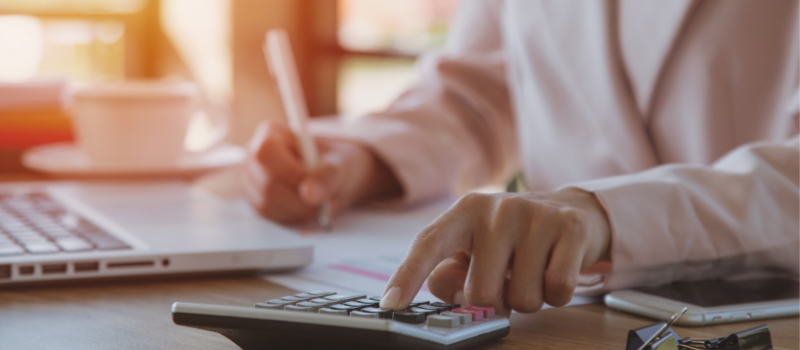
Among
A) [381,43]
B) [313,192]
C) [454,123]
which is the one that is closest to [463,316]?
[313,192]

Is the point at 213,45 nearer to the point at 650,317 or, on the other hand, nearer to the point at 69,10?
the point at 69,10

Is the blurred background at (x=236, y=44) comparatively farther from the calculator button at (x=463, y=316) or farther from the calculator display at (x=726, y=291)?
the calculator button at (x=463, y=316)

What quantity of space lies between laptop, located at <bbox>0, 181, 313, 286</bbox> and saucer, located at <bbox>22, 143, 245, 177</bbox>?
128mm

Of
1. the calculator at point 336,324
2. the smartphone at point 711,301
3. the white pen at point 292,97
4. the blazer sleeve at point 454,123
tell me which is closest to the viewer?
the calculator at point 336,324

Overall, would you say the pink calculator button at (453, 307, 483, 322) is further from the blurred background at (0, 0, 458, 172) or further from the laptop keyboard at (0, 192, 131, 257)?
the blurred background at (0, 0, 458, 172)

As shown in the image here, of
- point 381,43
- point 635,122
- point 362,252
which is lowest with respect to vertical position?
point 362,252

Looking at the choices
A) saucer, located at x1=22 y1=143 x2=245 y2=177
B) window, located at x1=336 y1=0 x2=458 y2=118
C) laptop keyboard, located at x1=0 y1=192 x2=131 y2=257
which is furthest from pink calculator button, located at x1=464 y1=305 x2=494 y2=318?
window, located at x1=336 y1=0 x2=458 y2=118

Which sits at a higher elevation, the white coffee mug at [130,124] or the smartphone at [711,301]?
the white coffee mug at [130,124]

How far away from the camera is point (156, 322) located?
0.43 m

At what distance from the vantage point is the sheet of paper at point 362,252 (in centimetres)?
53

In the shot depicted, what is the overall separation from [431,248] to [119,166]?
640 mm

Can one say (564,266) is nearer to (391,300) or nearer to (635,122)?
(391,300)

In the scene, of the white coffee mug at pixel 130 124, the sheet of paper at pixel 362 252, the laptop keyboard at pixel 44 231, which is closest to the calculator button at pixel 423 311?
the sheet of paper at pixel 362 252

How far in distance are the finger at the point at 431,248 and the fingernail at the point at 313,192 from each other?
369 mm
